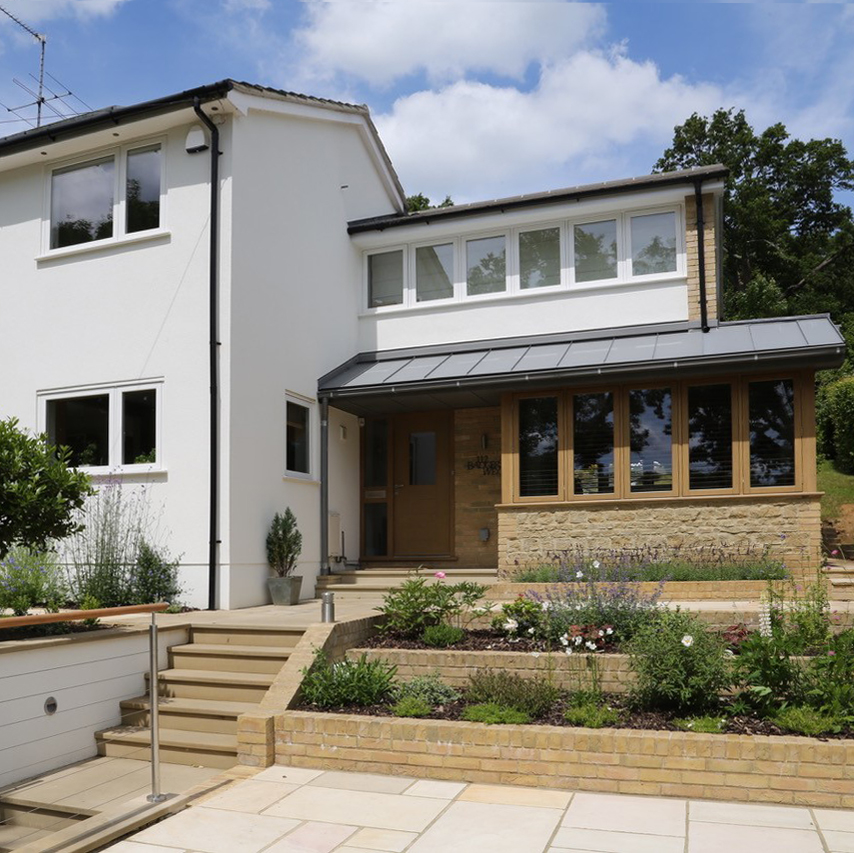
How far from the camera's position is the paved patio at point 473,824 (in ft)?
15.8

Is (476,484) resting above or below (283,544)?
above

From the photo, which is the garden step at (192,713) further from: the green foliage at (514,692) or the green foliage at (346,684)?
the green foliage at (514,692)

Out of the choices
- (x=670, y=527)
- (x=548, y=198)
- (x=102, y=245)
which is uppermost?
(x=548, y=198)

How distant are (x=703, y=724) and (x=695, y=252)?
8.65 m

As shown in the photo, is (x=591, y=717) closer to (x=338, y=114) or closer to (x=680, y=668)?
(x=680, y=668)

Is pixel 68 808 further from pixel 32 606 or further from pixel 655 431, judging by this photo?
pixel 655 431

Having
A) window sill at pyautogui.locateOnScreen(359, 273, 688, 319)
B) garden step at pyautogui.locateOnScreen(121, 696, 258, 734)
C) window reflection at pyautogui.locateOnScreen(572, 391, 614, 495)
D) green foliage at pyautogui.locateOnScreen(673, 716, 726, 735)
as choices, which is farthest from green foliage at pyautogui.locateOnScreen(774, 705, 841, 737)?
window sill at pyautogui.locateOnScreen(359, 273, 688, 319)

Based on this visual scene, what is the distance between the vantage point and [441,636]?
7.89 m

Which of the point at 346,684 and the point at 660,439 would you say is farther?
the point at 660,439

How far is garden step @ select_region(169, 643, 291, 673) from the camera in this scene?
25.8 feet

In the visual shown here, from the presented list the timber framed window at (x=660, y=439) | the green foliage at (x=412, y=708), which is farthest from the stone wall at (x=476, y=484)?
the green foliage at (x=412, y=708)

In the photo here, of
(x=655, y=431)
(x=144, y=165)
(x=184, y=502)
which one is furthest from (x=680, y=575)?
(x=144, y=165)

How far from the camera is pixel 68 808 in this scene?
5941mm

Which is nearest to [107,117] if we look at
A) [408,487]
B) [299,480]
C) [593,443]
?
[299,480]
